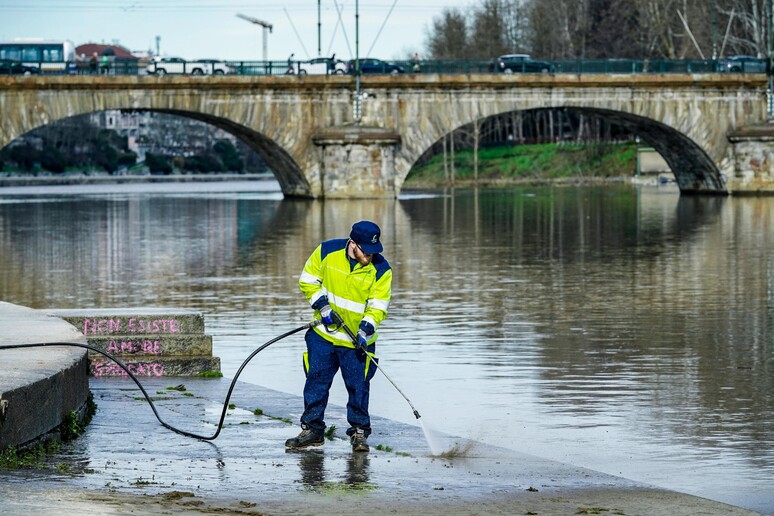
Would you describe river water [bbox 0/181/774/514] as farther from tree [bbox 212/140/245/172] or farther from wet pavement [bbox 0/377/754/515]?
tree [bbox 212/140/245/172]

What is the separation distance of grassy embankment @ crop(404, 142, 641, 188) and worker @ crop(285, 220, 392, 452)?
250 feet

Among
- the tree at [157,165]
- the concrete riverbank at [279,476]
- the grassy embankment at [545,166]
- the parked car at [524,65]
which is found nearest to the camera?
the concrete riverbank at [279,476]

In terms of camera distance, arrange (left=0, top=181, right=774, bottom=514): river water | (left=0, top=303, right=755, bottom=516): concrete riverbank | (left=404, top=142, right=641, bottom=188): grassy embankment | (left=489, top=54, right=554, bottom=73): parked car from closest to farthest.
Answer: (left=0, top=303, right=755, bottom=516): concrete riverbank → (left=0, top=181, right=774, bottom=514): river water → (left=489, top=54, right=554, bottom=73): parked car → (left=404, top=142, right=641, bottom=188): grassy embankment

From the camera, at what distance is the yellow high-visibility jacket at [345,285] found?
9961mm

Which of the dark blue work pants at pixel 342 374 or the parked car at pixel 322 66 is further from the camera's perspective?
the parked car at pixel 322 66

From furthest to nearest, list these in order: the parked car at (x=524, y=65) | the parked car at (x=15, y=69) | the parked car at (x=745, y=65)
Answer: the parked car at (x=745, y=65)
the parked car at (x=524, y=65)
the parked car at (x=15, y=69)

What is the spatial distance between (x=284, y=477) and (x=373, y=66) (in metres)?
52.7

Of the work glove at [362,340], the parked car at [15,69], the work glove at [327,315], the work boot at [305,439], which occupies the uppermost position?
the parked car at [15,69]

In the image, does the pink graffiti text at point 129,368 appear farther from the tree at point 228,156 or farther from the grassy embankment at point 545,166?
the tree at point 228,156

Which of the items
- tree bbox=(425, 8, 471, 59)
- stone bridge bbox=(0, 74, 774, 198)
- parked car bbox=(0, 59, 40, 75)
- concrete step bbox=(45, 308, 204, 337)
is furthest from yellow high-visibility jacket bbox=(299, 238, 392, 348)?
tree bbox=(425, 8, 471, 59)

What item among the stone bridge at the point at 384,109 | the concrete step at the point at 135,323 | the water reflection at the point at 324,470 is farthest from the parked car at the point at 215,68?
the water reflection at the point at 324,470

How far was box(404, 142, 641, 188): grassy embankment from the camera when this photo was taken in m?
87.2

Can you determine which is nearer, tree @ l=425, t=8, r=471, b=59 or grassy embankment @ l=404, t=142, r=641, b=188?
grassy embankment @ l=404, t=142, r=641, b=188

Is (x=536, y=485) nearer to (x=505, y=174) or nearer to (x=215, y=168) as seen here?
(x=505, y=174)
